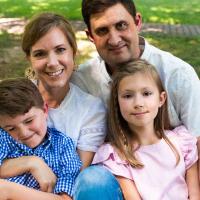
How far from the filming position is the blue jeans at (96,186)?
2.51m

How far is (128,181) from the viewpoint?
274 cm

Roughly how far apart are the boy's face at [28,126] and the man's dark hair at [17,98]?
0.10ft

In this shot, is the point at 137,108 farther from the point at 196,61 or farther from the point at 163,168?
the point at 196,61

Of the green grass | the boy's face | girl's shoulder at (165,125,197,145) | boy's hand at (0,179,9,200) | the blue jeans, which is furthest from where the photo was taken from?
the green grass

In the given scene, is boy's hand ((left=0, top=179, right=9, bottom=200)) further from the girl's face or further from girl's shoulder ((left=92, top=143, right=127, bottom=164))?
the girl's face

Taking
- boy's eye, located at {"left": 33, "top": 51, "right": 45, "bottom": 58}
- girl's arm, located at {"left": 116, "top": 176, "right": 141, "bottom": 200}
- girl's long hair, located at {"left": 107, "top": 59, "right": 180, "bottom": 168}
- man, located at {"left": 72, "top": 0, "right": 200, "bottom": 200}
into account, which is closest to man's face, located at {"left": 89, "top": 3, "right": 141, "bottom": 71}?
man, located at {"left": 72, "top": 0, "right": 200, "bottom": 200}

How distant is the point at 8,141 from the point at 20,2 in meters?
9.27

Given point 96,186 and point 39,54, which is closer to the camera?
point 96,186

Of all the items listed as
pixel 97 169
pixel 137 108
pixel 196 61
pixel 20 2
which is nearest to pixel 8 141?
pixel 97 169

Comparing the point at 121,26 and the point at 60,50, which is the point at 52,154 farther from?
the point at 121,26

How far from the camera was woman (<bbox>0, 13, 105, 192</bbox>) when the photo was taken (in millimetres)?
2885

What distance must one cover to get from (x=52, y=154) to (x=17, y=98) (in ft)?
1.34

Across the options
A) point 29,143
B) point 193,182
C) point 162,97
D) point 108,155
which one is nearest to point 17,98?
point 29,143

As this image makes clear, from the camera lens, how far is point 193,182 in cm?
279
